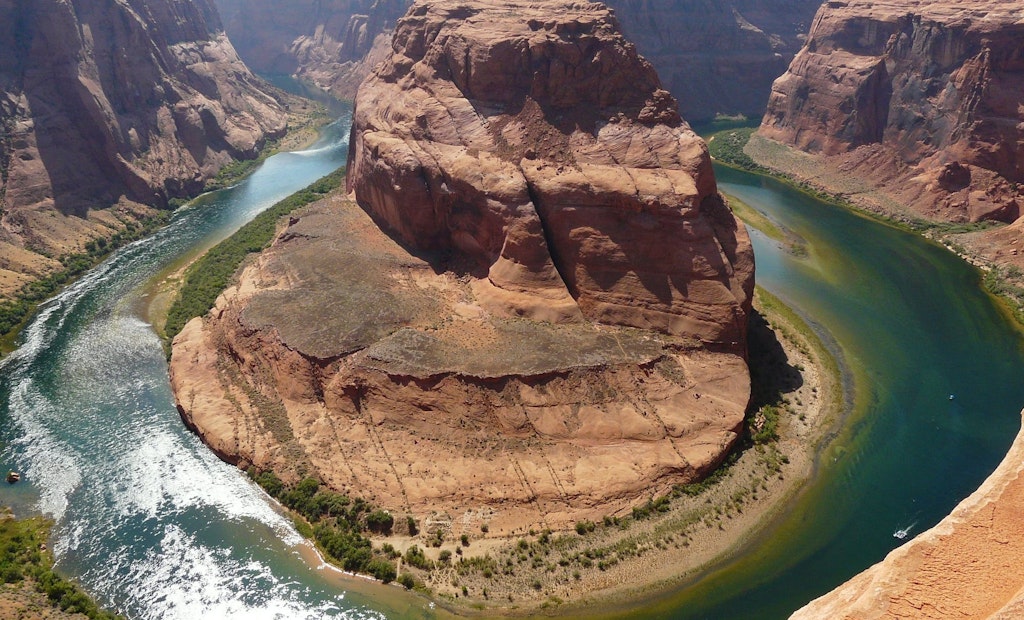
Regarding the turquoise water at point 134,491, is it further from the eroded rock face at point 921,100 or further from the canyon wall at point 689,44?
the canyon wall at point 689,44

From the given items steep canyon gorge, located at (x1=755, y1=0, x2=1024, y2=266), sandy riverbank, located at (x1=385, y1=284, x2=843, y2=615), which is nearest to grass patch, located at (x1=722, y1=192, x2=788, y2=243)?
steep canyon gorge, located at (x1=755, y1=0, x2=1024, y2=266)

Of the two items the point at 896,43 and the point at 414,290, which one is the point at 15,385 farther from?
the point at 896,43

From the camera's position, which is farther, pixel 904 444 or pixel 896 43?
pixel 896 43

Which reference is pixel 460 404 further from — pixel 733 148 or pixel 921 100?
pixel 733 148

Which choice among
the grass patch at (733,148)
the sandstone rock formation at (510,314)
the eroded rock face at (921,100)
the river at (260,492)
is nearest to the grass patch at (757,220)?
the river at (260,492)

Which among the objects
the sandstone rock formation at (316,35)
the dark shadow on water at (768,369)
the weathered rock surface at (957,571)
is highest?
the sandstone rock formation at (316,35)

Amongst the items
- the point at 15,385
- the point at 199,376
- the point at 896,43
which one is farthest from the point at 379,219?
the point at 896,43
